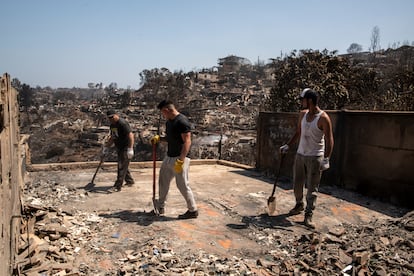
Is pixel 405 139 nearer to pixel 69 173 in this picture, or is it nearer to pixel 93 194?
pixel 93 194

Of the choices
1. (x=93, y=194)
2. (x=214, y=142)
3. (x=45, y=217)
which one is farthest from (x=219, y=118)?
(x=45, y=217)

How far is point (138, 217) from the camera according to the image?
16.3 ft

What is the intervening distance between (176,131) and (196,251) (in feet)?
5.59

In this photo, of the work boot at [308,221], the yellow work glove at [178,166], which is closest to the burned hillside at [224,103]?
the work boot at [308,221]

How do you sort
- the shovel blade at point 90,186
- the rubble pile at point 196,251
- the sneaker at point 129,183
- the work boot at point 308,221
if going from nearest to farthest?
the rubble pile at point 196,251 → the work boot at point 308,221 → the shovel blade at point 90,186 → the sneaker at point 129,183

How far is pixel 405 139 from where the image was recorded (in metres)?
5.85

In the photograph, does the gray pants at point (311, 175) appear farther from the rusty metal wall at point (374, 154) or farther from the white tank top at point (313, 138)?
the rusty metal wall at point (374, 154)

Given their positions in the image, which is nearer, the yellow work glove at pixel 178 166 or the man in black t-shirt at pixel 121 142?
the yellow work glove at pixel 178 166

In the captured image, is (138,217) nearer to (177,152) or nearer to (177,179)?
(177,179)

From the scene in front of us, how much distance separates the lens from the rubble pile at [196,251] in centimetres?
342

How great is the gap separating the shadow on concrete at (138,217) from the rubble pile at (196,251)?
2.4 inches

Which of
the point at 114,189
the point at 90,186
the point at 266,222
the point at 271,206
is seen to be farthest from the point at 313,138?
the point at 90,186

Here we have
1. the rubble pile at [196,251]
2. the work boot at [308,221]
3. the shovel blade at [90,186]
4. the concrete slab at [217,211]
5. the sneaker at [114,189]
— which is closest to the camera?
the rubble pile at [196,251]

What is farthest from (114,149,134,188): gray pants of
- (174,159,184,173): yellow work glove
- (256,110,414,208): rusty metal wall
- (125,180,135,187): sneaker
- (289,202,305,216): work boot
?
(256,110,414,208): rusty metal wall
